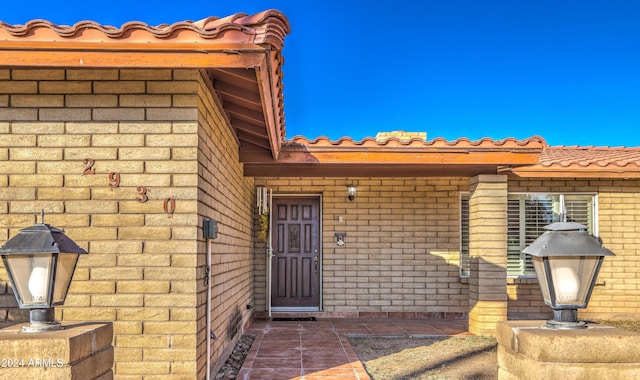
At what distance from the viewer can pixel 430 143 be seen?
6520 millimetres

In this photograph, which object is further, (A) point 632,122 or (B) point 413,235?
(A) point 632,122

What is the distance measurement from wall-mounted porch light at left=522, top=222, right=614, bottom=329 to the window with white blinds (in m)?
6.37

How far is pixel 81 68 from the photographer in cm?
359

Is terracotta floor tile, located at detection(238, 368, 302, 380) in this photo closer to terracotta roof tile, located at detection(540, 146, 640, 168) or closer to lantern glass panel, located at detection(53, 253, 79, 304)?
lantern glass panel, located at detection(53, 253, 79, 304)

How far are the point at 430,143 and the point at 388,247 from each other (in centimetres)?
286

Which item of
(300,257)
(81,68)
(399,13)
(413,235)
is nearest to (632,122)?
(399,13)

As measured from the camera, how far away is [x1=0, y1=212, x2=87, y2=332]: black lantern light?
97.3 inches

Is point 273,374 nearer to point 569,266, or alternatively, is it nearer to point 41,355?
point 41,355

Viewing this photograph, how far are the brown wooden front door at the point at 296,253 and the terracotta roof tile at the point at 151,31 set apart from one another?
5970 mm

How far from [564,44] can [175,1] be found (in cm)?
1080

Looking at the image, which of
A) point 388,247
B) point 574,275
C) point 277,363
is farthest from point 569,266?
point 388,247

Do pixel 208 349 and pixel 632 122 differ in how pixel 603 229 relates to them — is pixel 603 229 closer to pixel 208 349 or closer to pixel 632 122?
pixel 208 349

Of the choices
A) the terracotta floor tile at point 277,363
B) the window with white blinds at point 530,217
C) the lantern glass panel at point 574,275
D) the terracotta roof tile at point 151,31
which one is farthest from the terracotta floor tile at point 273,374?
the window with white blinds at point 530,217
